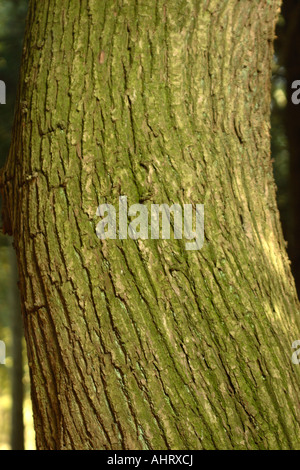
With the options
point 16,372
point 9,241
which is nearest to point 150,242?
point 9,241

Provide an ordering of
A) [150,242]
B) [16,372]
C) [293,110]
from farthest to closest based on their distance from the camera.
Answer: [16,372] → [293,110] → [150,242]

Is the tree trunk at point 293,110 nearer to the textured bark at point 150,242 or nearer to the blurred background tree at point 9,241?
the textured bark at point 150,242

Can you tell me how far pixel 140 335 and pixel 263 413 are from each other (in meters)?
0.44

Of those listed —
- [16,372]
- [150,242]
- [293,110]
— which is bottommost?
[16,372]

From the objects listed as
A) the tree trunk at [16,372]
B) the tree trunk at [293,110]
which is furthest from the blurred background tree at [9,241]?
the tree trunk at [293,110]

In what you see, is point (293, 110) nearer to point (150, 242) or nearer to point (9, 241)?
point (150, 242)

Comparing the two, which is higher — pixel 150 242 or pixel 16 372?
pixel 150 242

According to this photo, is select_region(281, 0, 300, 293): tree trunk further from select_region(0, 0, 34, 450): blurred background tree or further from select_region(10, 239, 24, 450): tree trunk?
select_region(10, 239, 24, 450): tree trunk

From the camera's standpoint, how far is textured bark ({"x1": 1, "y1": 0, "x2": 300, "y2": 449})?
4.66 feet

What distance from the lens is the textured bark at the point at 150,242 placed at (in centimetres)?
142

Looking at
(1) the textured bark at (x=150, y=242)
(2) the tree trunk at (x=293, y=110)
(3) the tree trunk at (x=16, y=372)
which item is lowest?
(3) the tree trunk at (x=16, y=372)

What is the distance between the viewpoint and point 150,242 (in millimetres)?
1491

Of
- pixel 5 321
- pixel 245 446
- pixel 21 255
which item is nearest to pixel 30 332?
pixel 21 255
